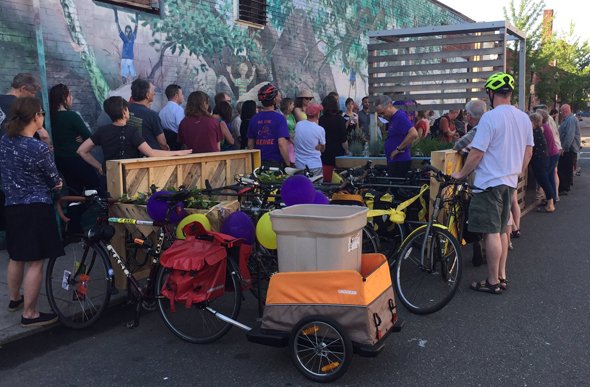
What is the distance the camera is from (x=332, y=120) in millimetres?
8359

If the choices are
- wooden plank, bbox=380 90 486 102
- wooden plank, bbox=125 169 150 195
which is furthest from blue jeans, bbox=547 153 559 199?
wooden plank, bbox=125 169 150 195

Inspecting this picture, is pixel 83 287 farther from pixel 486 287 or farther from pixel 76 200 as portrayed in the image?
pixel 486 287

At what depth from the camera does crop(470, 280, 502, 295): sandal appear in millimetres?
5398

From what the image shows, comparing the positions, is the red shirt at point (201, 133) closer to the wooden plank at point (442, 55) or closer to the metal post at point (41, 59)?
the metal post at point (41, 59)

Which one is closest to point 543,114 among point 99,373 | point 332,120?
point 332,120

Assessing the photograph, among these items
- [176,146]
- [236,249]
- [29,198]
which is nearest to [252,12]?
[176,146]

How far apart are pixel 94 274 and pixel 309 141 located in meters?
3.38

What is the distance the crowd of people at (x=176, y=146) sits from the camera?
450 centimetres

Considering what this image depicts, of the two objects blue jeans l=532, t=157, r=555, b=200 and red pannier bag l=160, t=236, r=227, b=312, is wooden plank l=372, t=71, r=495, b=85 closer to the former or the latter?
blue jeans l=532, t=157, r=555, b=200

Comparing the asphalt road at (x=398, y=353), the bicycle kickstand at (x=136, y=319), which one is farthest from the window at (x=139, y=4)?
the bicycle kickstand at (x=136, y=319)

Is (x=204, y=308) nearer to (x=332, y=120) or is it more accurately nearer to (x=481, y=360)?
(x=481, y=360)

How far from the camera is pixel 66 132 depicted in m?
6.87

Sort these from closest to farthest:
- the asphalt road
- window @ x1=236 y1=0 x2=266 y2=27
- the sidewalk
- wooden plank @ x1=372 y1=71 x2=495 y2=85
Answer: the asphalt road < the sidewalk < wooden plank @ x1=372 y1=71 x2=495 y2=85 < window @ x1=236 y1=0 x2=266 y2=27

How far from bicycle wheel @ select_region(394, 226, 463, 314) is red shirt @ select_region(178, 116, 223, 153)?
3.11m
